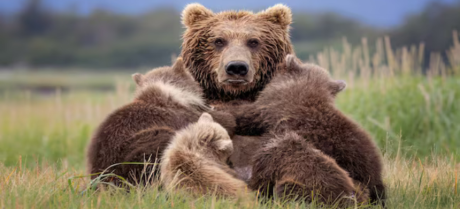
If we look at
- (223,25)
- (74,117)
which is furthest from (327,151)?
(74,117)

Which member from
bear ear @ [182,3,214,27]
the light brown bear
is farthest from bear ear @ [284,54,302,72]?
bear ear @ [182,3,214,27]

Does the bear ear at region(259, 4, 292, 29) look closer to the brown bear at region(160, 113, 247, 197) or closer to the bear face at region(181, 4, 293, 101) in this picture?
the bear face at region(181, 4, 293, 101)

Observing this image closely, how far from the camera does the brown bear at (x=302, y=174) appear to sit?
3.18 m

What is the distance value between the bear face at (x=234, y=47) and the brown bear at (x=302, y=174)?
3.05ft

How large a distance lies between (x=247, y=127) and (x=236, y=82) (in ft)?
1.63

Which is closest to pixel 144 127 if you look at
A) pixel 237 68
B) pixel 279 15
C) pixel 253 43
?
pixel 237 68

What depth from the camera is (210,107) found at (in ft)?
13.8

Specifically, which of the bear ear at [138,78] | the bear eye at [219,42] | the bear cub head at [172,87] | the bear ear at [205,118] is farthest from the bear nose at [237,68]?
the bear ear at [138,78]

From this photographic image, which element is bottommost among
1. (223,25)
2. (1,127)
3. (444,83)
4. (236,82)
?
(1,127)

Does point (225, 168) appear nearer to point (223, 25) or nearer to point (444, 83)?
point (223, 25)

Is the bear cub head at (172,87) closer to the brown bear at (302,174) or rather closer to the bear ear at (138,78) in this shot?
the bear ear at (138,78)

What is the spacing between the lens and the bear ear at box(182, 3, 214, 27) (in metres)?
4.69

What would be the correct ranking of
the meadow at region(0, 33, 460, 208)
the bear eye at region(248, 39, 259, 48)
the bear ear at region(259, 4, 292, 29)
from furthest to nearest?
the bear ear at region(259, 4, 292, 29), the bear eye at region(248, 39, 259, 48), the meadow at region(0, 33, 460, 208)

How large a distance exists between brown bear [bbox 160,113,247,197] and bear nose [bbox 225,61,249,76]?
651 mm
